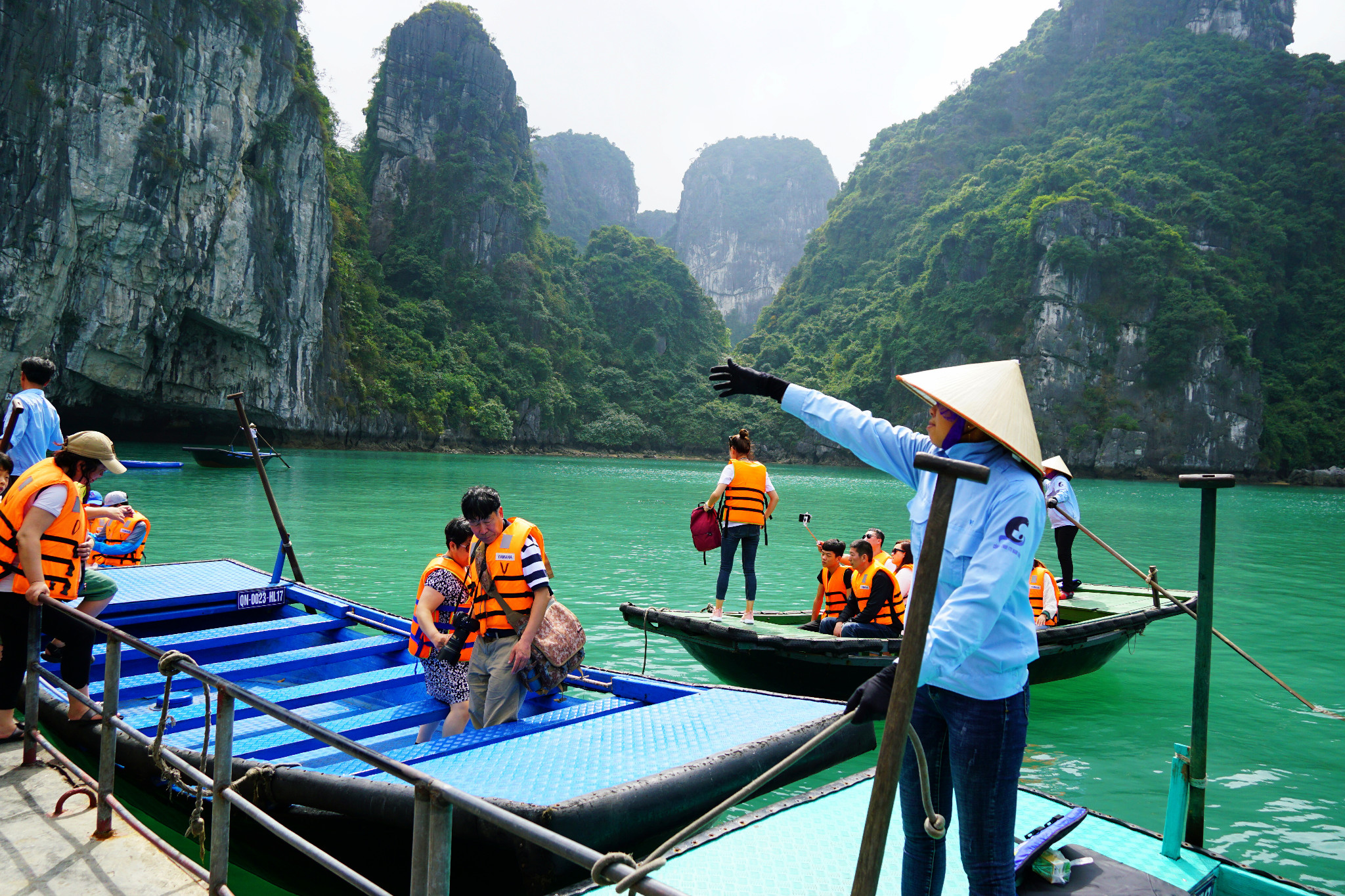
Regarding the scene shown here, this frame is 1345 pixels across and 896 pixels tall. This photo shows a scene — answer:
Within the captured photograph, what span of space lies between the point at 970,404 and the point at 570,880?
223cm

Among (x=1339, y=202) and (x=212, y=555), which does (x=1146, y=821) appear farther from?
(x=1339, y=202)

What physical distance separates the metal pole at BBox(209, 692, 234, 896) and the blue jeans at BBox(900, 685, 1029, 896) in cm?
184

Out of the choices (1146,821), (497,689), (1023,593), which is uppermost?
(1023,593)

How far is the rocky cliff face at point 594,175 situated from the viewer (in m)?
131

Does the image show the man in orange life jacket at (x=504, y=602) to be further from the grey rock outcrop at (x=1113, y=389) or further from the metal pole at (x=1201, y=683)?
the grey rock outcrop at (x=1113, y=389)

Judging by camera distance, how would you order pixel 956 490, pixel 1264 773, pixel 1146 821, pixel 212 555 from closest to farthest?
pixel 956 490 < pixel 1146 821 < pixel 1264 773 < pixel 212 555

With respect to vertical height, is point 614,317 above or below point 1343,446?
above

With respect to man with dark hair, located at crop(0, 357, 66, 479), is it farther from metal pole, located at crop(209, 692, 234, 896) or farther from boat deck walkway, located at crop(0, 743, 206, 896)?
metal pole, located at crop(209, 692, 234, 896)

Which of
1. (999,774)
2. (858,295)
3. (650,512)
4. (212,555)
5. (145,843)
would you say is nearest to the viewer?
(999,774)

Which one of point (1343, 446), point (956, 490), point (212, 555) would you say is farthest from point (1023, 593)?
point (1343, 446)

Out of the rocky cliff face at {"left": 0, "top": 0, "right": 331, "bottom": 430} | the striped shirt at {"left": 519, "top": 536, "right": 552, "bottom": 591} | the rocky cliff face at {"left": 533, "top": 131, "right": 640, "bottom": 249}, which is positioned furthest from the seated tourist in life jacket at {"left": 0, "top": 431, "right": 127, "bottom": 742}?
the rocky cliff face at {"left": 533, "top": 131, "right": 640, "bottom": 249}

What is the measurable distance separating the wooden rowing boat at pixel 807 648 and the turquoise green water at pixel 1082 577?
0.54 meters

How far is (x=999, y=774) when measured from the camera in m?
1.83

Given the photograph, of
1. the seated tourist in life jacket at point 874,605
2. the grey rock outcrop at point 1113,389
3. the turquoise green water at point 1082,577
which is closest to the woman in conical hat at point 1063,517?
the turquoise green water at point 1082,577
